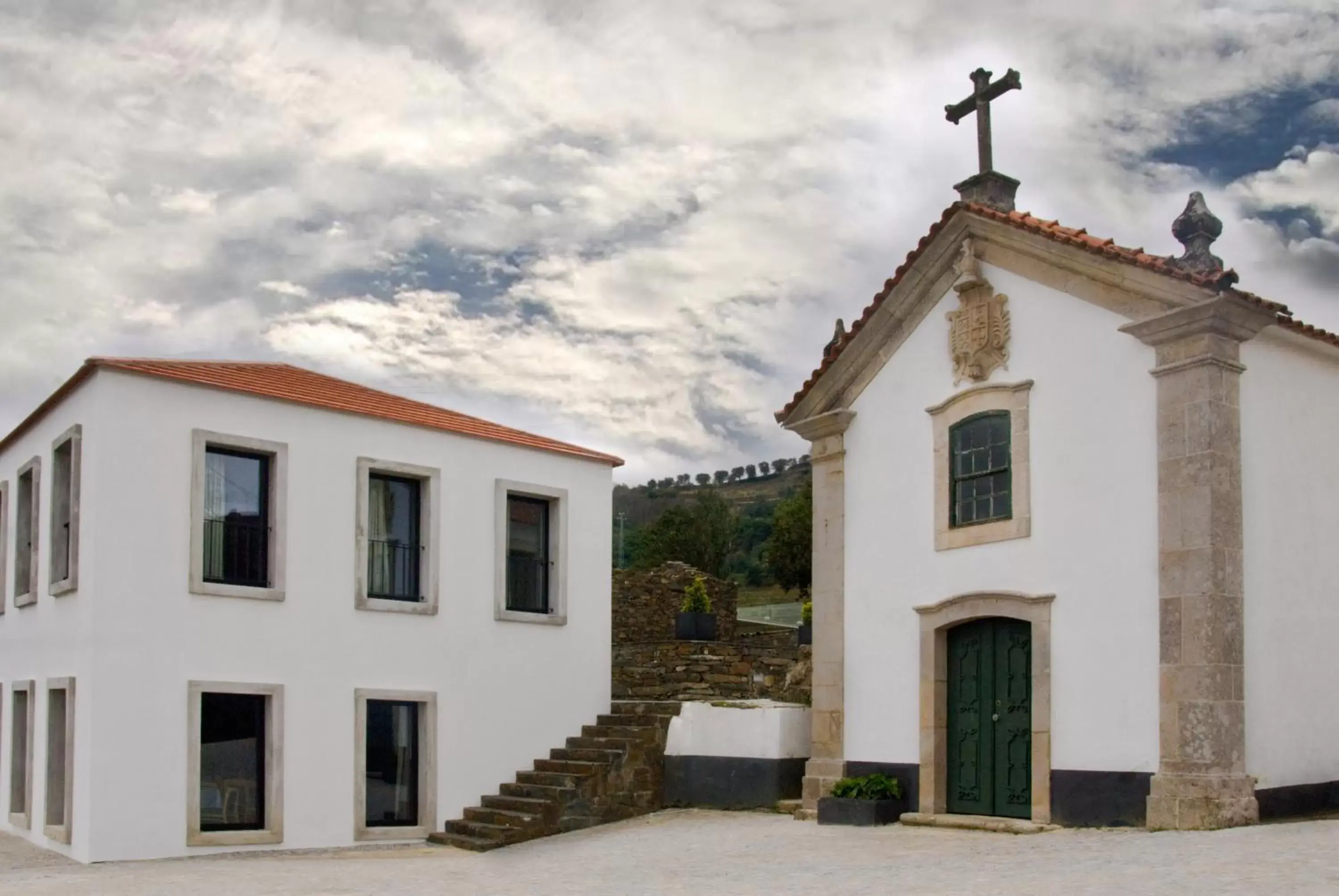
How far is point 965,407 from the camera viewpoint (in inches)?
581

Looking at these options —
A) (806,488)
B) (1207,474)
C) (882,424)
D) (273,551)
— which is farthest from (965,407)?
(806,488)

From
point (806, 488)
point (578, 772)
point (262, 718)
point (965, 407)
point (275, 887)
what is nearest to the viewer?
point (275, 887)

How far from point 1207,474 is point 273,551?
9584mm

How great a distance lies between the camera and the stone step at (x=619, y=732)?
17.5m

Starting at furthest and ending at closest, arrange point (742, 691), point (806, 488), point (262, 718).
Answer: point (806, 488) < point (742, 691) < point (262, 718)

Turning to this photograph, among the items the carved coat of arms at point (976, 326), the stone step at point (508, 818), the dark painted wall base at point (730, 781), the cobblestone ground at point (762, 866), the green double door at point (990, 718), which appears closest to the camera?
the cobblestone ground at point (762, 866)

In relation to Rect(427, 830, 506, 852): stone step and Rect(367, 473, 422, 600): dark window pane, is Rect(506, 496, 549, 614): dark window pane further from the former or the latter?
Rect(427, 830, 506, 852): stone step

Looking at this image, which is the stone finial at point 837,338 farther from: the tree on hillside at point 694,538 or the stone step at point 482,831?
the tree on hillside at point 694,538

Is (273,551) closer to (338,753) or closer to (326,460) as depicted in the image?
(326,460)

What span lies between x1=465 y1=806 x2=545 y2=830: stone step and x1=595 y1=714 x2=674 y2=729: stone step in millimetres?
2049

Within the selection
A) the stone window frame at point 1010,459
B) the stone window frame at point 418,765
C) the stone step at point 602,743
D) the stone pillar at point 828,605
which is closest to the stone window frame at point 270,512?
the stone window frame at point 418,765

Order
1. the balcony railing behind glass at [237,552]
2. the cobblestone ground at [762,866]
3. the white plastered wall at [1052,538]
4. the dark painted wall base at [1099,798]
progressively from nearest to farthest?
the cobblestone ground at [762,866], the dark painted wall base at [1099,798], the white plastered wall at [1052,538], the balcony railing behind glass at [237,552]

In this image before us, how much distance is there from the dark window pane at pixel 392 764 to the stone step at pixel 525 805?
0.87 metres

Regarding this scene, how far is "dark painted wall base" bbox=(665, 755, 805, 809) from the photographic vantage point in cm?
1650
